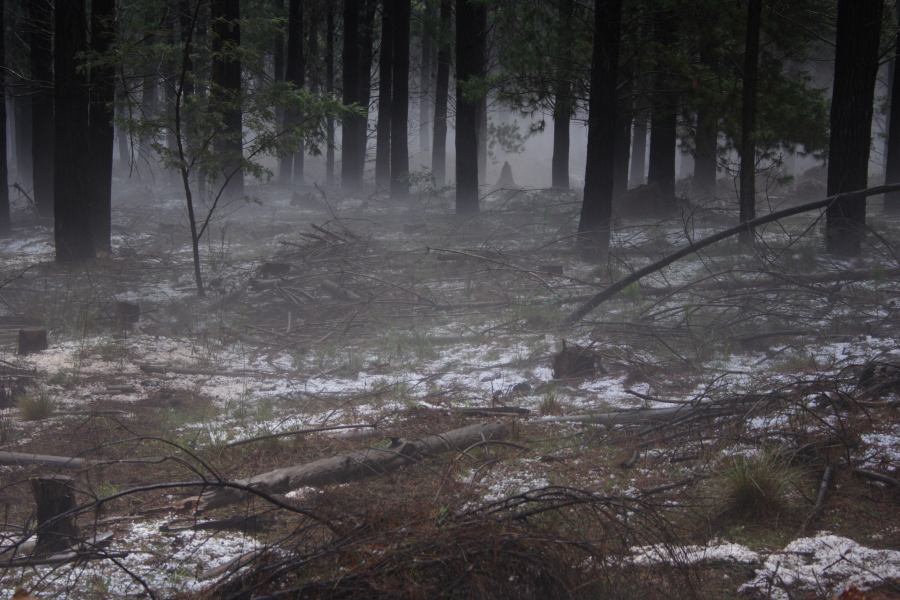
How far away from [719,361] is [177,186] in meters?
25.4

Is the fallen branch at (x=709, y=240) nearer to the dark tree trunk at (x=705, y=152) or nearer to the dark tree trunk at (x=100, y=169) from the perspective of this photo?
the dark tree trunk at (x=705, y=152)

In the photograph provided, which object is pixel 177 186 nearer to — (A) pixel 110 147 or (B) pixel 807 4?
(A) pixel 110 147

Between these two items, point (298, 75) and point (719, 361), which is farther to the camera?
point (298, 75)

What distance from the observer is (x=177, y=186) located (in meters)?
29.1

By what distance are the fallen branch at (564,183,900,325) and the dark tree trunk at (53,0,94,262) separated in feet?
28.9

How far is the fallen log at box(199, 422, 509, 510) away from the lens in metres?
4.81

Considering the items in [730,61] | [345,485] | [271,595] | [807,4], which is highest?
[807,4]

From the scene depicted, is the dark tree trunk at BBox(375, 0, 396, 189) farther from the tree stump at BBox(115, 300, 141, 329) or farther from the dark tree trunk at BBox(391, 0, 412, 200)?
the tree stump at BBox(115, 300, 141, 329)

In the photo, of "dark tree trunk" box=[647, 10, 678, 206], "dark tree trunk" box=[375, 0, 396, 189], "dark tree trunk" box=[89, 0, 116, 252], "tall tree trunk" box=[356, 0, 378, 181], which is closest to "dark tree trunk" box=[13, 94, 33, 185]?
"tall tree trunk" box=[356, 0, 378, 181]

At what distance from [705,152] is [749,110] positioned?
3142 mm

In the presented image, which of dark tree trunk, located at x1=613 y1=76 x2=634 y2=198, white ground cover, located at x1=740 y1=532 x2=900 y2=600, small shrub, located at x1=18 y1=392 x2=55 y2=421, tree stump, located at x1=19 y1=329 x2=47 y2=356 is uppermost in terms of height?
dark tree trunk, located at x1=613 y1=76 x2=634 y2=198

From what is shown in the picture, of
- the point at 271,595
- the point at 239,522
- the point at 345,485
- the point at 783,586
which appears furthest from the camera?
the point at 345,485

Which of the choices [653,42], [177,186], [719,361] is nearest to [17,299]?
[719,361]

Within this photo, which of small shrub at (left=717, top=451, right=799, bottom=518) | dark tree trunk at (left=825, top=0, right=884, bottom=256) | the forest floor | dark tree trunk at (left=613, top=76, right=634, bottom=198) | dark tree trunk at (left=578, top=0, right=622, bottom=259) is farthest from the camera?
dark tree trunk at (left=613, top=76, right=634, bottom=198)
